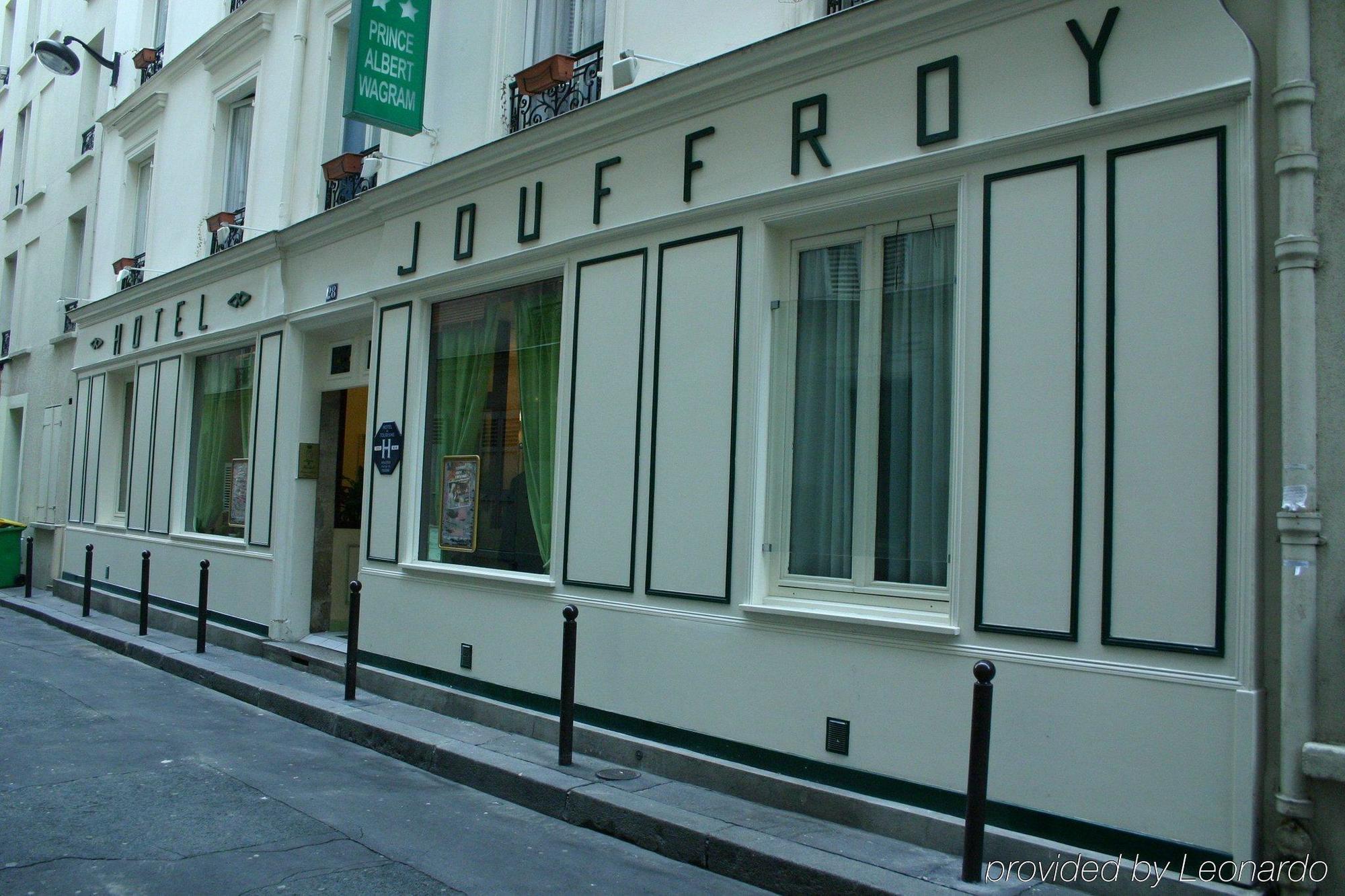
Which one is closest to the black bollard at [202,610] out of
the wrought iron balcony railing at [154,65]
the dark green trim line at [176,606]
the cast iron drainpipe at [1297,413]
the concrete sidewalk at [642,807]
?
the dark green trim line at [176,606]

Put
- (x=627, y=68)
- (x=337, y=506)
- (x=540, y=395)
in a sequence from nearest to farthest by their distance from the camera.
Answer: (x=627, y=68)
(x=540, y=395)
(x=337, y=506)

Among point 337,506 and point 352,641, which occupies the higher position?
point 337,506

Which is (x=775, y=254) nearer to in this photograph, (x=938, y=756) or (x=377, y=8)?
(x=938, y=756)

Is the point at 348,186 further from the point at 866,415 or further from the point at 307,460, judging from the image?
the point at 866,415

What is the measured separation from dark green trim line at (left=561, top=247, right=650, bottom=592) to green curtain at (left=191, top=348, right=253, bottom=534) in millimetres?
5745

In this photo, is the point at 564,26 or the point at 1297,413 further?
the point at 564,26

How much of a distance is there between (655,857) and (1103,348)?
10.7 ft

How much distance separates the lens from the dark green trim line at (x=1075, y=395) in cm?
487

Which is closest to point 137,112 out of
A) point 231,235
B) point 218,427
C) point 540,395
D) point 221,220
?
point 221,220

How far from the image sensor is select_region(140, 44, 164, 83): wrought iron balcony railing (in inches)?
596

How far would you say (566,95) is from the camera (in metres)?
8.13

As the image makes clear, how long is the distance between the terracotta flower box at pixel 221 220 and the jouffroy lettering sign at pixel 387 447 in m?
4.73

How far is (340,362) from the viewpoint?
1096 cm

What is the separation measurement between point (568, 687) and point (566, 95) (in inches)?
172
